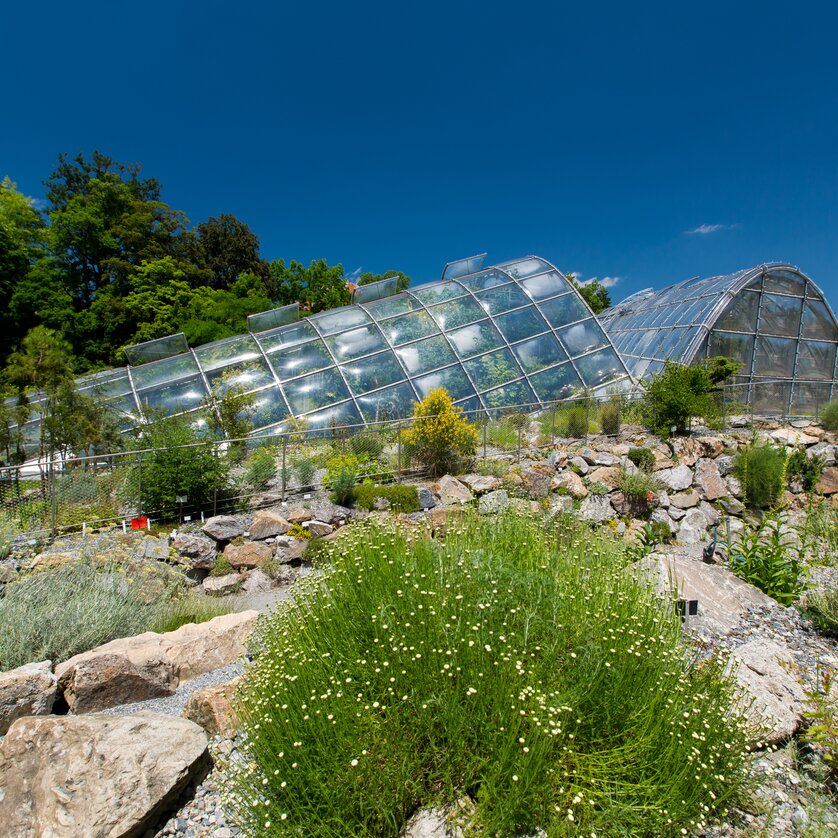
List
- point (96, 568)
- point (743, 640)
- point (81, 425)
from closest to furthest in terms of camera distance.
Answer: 1. point (743, 640)
2. point (96, 568)
3. point (81, 425)

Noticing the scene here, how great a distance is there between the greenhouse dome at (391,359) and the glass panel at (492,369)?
0.03 m

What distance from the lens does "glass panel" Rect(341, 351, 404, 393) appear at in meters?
14.0

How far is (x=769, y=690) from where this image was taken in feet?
11.2

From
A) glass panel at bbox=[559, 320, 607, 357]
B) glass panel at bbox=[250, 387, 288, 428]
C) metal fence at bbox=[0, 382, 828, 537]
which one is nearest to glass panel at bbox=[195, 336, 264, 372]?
glass panel at bbox=[250, 387, 288, 428]

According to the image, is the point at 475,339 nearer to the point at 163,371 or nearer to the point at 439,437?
the point at 439,437

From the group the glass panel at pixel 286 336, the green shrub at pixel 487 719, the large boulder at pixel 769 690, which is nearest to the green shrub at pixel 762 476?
the large boulder at pixel 769 690

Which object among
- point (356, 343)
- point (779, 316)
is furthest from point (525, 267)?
point (779, 316)

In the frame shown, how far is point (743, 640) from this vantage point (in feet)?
14.7

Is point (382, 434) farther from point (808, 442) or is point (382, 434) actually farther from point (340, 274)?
point (340, 274)

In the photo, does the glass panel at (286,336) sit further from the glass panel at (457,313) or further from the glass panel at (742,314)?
the glass panel at (742,314)

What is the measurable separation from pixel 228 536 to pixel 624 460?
778 cm

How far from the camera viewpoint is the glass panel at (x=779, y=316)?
59.0ft

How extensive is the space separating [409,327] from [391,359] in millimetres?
1562

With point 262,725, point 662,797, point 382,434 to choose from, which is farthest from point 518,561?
point 382,434
